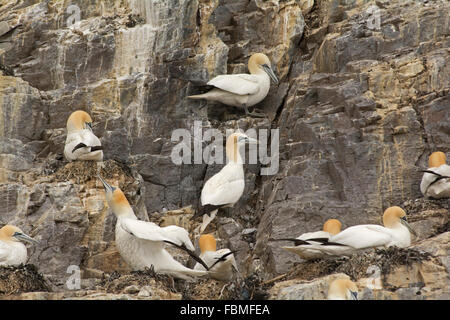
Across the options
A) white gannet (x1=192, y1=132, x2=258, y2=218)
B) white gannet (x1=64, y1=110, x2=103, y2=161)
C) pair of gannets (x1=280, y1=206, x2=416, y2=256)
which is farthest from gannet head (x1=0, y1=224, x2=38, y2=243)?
pair of gannets (x1=280, y1=206, x2=416, y2=256)

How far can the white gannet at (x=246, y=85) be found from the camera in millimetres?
16297

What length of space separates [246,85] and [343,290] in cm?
570

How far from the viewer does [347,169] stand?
14859 mm

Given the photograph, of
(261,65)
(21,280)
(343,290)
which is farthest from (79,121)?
(343,290)

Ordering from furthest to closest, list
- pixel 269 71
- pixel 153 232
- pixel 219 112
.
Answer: pixel 219 112, pixel 269 71, pixel 153 232

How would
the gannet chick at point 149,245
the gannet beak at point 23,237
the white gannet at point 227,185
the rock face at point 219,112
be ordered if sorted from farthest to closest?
the white gannet at point 227,185 < the rock face at point 219,112 < the gannet beak at point 23,237 < the gannet chick at point 149,245

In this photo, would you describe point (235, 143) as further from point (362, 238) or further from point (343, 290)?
point (343, 290)

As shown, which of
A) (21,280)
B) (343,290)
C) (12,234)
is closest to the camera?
(343,290)

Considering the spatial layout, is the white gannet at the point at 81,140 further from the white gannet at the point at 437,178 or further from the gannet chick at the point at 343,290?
the gannet chick at the point at 343,290

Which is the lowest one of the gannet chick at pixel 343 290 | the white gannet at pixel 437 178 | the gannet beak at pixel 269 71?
the gannet chick at pixel 343 290

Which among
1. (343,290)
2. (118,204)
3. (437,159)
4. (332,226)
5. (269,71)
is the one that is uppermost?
(269,71)

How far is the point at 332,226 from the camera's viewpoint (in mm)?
13609

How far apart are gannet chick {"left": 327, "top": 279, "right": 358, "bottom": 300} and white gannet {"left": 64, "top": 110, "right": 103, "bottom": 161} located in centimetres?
494

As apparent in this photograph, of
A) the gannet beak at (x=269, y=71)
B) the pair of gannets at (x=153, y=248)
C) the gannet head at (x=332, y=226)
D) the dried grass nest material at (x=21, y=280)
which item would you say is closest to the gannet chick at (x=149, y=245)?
the pair of gannets at (x=153, y=248)
